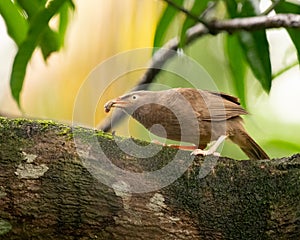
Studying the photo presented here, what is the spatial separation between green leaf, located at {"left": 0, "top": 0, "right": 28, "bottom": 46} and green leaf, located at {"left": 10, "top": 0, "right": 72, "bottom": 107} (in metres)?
0.14

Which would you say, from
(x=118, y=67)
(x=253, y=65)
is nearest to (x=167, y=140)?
(x=253, y=65)

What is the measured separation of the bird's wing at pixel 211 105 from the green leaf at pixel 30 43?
511 mm

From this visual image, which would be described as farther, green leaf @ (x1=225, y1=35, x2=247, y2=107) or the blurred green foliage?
green leaf @ (x1=225, y1=35, x2=247, y2=107)

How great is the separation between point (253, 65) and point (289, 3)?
0.27 meters

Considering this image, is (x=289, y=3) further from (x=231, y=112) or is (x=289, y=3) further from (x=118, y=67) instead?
(x=118, y=67)

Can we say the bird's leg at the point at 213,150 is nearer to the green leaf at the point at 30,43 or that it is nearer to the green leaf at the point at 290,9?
the green leaf at the point at 290,9

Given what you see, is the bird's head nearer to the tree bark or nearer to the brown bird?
the brown bird

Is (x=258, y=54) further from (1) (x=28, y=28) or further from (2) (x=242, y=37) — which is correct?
(1) (x=28, y=28)

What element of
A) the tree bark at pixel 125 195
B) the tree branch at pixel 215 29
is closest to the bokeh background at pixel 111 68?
the tree branch at pixel 215 29

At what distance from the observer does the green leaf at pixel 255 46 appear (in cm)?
268

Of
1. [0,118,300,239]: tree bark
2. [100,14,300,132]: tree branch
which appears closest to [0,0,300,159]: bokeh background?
[100,14,300,132]: tree branch

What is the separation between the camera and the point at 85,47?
417cm

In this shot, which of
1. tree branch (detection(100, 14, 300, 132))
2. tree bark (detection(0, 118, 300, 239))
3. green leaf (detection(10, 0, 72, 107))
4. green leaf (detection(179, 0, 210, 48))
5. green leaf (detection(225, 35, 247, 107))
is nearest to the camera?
tree bark (detection(0, 118, 300, 239))

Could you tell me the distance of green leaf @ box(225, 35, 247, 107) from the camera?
3.00 m
